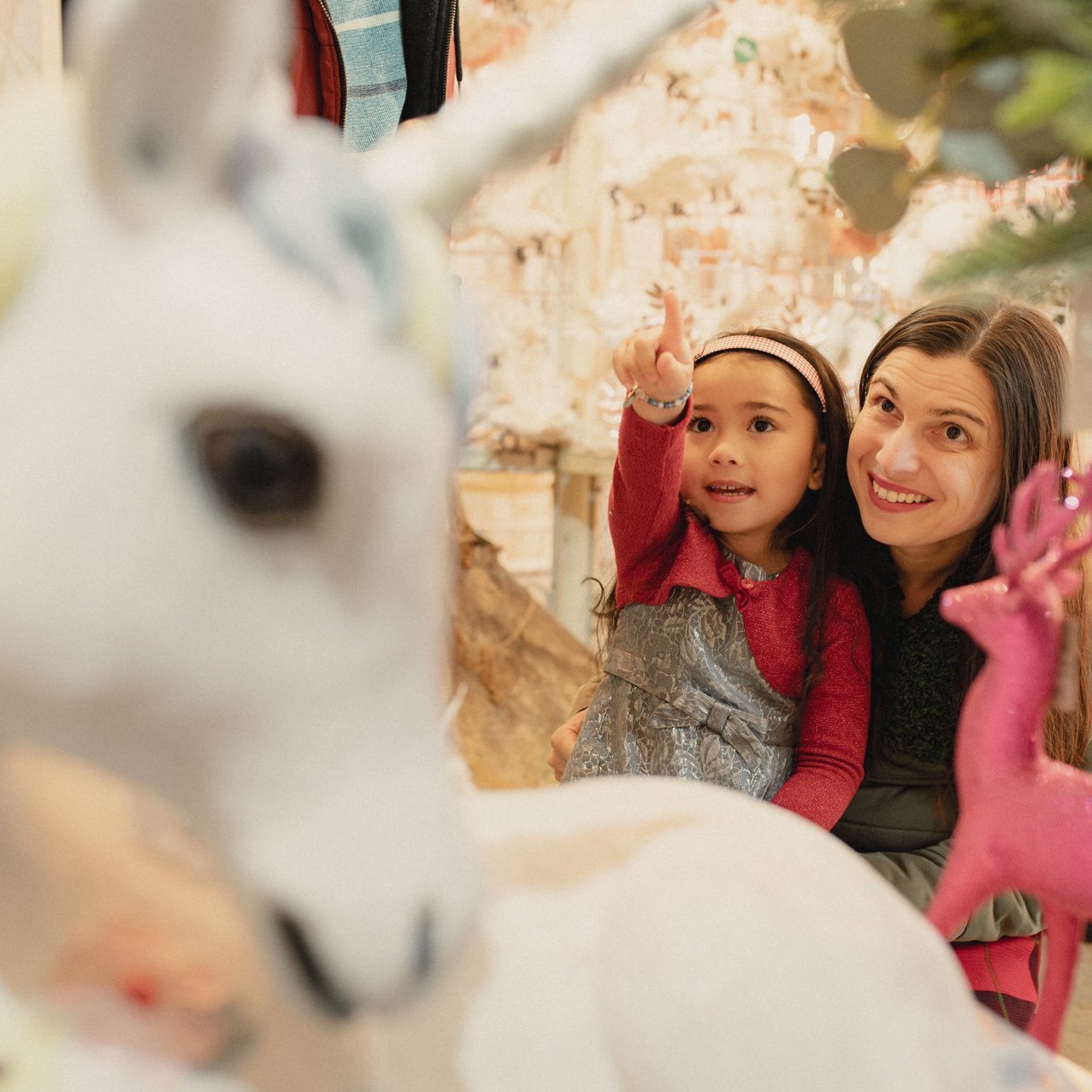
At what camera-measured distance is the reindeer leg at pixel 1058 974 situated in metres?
0.49

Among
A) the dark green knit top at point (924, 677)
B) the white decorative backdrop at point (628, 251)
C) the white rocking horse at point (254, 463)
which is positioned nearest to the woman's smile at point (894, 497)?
the dark green knit top at point (924, 677)

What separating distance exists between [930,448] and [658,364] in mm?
197

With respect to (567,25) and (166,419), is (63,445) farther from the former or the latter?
(567,25)

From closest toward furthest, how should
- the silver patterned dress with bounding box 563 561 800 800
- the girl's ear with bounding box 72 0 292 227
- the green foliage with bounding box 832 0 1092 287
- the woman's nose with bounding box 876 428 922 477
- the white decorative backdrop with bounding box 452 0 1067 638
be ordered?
1. the girl's ear with bounding box 72 0 292 227
2. the green foliage with bounding box 832 0 1092 287
3. the woman's nose with bounding box 876 428 922 477
4. the silver patterned dress with bounding box 563 561 800 800
5. the white decorative backdrop with bounding box 452 0 1067 638

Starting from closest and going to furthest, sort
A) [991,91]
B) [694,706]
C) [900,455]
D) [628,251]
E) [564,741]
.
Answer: [991,91]
[900,455]
[694,706]
[564,741]
[628,251]

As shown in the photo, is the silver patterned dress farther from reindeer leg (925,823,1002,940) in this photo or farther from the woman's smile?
reindeer leg (925,823,1002,940)

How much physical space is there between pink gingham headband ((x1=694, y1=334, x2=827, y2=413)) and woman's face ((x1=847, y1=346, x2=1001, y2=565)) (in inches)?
9.3

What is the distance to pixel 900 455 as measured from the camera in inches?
26.1

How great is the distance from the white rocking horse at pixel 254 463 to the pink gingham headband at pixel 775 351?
69 centimetres

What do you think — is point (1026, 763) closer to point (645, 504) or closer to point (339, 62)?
point (645, 504)

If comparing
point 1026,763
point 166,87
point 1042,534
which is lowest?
point 1026,763

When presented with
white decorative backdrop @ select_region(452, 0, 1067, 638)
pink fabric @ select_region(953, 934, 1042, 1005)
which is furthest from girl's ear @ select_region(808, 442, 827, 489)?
white decorative backdrop @ select_region(452, 0, 1067, 638)

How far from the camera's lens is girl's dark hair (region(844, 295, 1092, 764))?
70 cm

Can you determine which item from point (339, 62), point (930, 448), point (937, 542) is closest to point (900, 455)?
point (930, 448)
